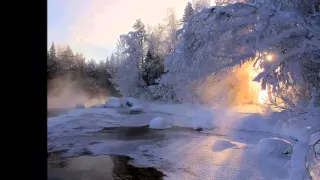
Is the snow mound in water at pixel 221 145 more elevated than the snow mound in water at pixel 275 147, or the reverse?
the snow mound in water at pixel 275 147

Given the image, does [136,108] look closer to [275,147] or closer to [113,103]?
[113,103]

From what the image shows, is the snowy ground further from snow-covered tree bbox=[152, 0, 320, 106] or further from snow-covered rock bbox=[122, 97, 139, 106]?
snow-covered rock bbox=[122, 97, 139, 106]

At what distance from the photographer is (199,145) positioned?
10422 mm

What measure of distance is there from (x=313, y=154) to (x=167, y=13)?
2773cm

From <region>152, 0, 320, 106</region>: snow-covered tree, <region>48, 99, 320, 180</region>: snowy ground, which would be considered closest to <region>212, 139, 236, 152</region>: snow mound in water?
<region>48, 99, 320, 180</region>: snowy ground

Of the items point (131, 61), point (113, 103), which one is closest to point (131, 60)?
point (131, 61)

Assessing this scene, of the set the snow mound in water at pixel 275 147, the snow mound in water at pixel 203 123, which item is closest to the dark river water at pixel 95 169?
the snow mound in water at pixel 275 147

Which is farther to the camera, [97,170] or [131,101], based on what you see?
[131,101]

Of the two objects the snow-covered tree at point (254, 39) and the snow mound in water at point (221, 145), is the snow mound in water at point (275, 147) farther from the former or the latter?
the snow-covered tree at point (254, 39)

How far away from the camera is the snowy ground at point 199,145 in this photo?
23.7ft

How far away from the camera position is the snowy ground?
23.7 ft

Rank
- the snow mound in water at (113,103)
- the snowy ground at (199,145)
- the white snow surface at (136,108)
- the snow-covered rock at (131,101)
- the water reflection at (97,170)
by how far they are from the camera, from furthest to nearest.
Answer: the snow-covered rock at (131,101) → the snow mound in water at (113,103) → the white snow surface at (136,108) → the snowy ground at (199,145) → the water reflection at (97,170)

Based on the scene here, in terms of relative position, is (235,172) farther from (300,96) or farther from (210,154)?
(300,96)
